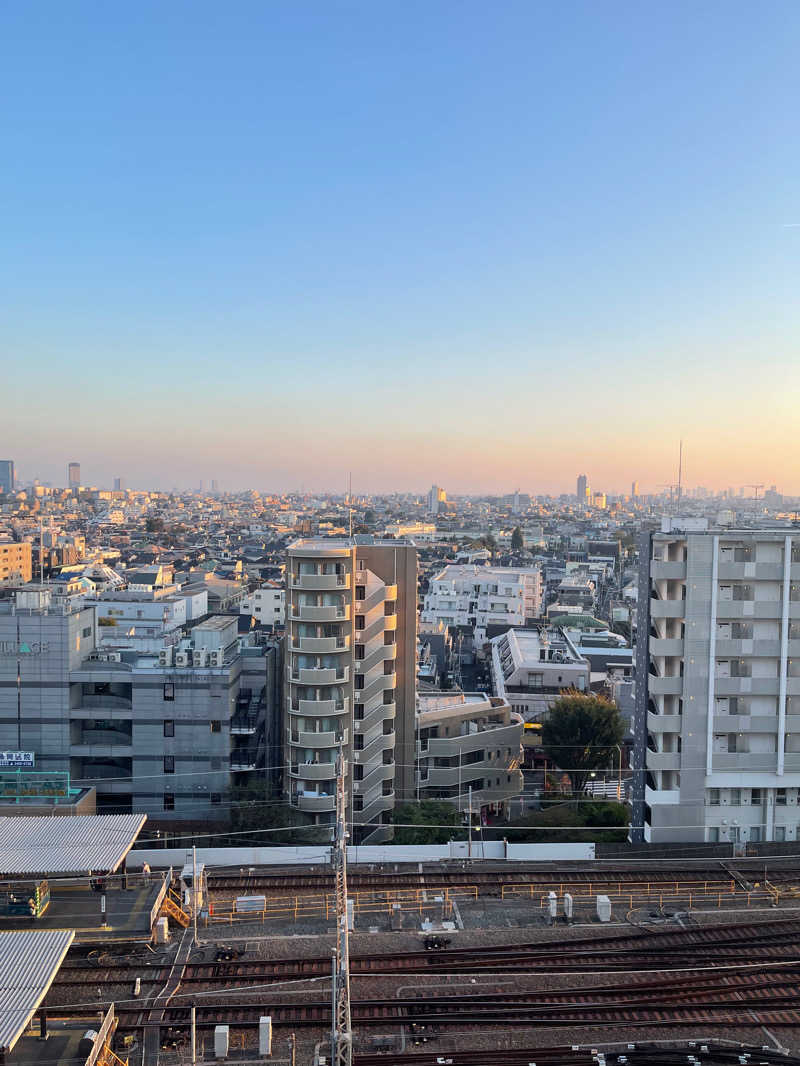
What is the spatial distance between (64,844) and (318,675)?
4486 millimetres

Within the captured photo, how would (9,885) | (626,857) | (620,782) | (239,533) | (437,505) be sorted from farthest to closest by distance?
(437,505) → (239,533) → (620,782) → (626,857) → (9,885)

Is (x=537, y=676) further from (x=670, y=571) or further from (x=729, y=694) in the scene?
(x=670, y=571)

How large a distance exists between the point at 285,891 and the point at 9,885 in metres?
2.92

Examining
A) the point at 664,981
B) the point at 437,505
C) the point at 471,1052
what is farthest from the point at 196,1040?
the point at 437,505

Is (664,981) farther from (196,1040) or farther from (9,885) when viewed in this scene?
(9,885)

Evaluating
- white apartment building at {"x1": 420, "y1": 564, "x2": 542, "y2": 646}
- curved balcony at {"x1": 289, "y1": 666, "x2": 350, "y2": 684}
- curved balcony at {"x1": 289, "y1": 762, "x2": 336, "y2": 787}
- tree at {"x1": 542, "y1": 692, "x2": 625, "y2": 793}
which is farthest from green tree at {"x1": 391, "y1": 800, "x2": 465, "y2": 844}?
white apartment building at {"x1": 420, "y1": 564, "x2": 542, "y2": 646}

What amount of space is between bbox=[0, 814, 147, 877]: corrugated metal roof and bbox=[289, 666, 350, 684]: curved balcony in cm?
358

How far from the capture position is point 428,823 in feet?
40.1

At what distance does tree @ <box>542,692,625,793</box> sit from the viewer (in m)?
16.1

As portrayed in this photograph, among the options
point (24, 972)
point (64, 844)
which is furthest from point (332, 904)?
point (24, 972)

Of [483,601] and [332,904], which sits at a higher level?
[483,601]

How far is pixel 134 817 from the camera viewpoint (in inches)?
370

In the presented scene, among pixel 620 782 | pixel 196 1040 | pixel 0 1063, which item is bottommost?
pixel 620 782

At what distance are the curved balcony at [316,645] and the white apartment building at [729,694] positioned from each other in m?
4.55
